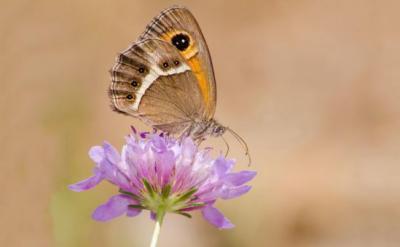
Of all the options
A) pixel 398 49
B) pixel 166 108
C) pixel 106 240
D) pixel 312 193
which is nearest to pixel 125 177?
pixel 166 108

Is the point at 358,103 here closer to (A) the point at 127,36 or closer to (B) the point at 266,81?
(B) the point at 266,81

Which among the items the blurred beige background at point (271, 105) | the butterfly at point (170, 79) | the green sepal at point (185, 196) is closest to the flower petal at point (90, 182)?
the green sepal at point (185, 196)

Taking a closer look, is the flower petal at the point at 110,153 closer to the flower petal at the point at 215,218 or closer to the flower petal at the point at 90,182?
the flower petal at the point at 90,182

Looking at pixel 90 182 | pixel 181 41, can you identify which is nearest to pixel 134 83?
pixel 181 41

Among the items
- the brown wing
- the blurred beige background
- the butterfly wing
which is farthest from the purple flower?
the blurred beige background

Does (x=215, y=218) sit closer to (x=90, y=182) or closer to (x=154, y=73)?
(x=90, y=182)
